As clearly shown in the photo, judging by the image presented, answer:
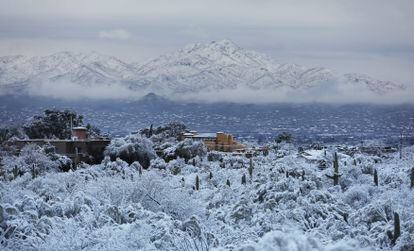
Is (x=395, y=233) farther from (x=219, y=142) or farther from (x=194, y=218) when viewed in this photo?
(x=219, y=142)

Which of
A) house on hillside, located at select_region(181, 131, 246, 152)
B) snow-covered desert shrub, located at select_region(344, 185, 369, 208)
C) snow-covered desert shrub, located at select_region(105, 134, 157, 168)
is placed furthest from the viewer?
house on hillside, located at select_region(181, 131, 246, 152)

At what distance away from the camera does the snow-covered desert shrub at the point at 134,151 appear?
41500 mm

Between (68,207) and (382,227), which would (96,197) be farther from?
(382,227)

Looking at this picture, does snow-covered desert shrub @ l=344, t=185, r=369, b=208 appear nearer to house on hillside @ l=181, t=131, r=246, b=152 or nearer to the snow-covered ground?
the snow-covered ground

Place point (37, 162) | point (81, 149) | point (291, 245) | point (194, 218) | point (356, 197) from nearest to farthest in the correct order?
1. point (291, 245)
2. point (194, 218)
3. point (356, 197)
4. point (37, 162)
5. point (81, 149)

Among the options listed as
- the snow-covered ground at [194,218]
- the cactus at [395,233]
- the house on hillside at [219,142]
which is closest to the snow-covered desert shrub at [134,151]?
the snow-covered ground at [194,218]

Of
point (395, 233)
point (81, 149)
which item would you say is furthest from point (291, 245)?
point (81, 149)

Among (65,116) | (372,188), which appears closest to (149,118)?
(65,116)

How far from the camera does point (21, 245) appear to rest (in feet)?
32.9

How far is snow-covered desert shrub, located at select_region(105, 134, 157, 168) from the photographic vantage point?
136ft

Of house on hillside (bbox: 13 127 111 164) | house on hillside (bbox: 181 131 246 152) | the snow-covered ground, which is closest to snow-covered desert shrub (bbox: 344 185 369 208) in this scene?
the snow-covered ground

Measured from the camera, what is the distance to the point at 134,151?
41469mm

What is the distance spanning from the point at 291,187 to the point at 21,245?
8.52 meters

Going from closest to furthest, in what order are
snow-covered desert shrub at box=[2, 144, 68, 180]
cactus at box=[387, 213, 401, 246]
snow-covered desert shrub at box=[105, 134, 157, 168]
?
cactus at box=[387, 213, 401, 246], snow-covered desert shrub at box=[2, 144, 68, 180], snow-covered desert shrub at box=[105, 134, 157, 168]
